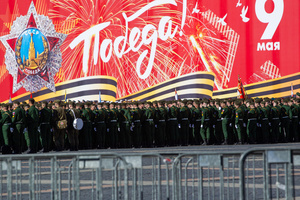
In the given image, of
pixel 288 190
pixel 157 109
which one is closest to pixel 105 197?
pixel 288 190

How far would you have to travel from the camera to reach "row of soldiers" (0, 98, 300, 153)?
53.4ft

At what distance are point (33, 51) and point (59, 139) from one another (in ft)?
55.3

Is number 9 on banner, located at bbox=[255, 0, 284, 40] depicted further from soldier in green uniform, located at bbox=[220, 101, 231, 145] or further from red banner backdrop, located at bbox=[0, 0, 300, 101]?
soldier in green uniform, located at bbox=[220, 101, 231, 145]

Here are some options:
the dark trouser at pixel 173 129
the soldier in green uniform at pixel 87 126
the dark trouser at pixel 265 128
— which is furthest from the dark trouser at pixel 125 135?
the dark trouser at pixel 265 128

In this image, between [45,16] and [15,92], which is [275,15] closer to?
[45,16]

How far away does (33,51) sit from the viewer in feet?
108

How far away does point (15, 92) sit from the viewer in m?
33.1

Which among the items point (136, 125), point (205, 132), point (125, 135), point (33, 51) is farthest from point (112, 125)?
point (33, 51)

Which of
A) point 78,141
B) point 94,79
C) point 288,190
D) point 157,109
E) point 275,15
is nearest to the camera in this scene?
point 288,190

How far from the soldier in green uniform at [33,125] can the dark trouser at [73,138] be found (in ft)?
3.46

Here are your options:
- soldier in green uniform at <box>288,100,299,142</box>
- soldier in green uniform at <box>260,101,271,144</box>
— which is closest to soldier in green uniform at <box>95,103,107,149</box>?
soldier in green uniform at <box>260,101,271,144</box>

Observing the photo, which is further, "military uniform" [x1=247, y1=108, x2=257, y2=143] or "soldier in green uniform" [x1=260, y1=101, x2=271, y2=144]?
"soldier in green uniform" [x1=260, y1=101, x2=271, y2=144]

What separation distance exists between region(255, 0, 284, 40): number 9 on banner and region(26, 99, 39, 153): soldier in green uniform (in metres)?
16.2

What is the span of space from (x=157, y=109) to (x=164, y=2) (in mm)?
12933
